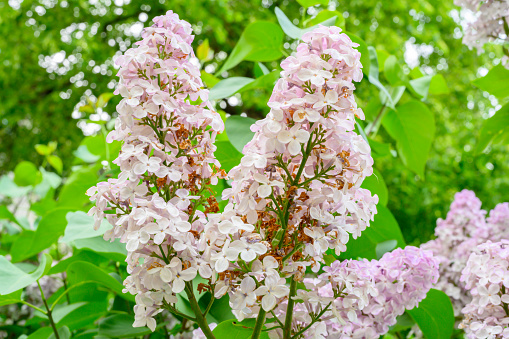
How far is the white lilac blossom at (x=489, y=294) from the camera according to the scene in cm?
44

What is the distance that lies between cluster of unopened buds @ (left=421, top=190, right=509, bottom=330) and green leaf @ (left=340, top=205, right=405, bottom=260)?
0.50 feet

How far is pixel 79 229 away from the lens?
0.52 meters

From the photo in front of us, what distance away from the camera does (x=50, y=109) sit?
4328 millimetres

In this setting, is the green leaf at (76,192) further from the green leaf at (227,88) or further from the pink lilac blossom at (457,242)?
the pink lilac blossom at (457,242)

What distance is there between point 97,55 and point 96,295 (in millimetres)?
3616

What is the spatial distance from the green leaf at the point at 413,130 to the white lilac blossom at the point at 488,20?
0.43 ft

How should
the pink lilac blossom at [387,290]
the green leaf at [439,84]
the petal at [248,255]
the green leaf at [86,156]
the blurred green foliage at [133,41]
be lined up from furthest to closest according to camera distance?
the blurred green foliage at [133,41]
the green leaf at [86,156]
the green leaf at [439,84]
the pink lilac blossom at [387,290]
the petal at [248,255]

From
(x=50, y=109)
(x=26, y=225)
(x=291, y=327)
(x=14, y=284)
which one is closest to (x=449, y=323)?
(x=291, y=327)

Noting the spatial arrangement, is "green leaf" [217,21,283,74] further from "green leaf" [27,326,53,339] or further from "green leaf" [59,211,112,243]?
"green leaf" [27,326,53,339]

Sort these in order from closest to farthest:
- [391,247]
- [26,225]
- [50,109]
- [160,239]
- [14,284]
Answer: [160,239], [14,284], [391,247], [26,225], [50,109]

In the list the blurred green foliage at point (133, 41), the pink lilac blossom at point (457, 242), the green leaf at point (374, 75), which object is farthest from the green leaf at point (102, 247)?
the blurred green foliage at point (133, 41)

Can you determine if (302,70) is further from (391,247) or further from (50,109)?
(50,109)

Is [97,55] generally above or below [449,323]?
below

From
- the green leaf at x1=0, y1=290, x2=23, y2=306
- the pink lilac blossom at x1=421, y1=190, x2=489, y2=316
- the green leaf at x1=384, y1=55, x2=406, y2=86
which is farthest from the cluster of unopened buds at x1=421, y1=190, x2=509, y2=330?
the green leaf at x1=0, y1=290, x2=23, y2=306
